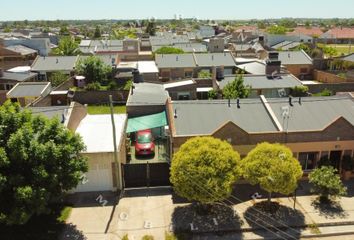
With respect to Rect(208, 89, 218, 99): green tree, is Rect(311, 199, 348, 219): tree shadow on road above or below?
below

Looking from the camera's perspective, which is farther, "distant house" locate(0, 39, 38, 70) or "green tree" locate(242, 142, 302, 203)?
"distant house" locate(0, 39, 38, 70)

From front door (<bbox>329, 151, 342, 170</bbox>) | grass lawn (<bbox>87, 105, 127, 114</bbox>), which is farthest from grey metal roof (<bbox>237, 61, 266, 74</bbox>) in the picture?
front door (<bbox>329, 151, 342, 170</bbox>)

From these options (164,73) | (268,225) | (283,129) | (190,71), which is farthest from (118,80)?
(268,225)

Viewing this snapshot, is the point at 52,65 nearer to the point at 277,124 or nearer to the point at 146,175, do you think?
the point at 146,175

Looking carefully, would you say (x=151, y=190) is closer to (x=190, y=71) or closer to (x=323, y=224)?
(x=323, y=224)

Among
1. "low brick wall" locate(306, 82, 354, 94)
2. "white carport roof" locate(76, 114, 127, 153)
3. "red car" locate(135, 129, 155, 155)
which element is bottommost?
"red car" locate(135, 129, 155, 155)

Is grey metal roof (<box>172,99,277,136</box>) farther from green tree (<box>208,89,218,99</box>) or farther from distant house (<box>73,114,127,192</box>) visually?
green tree (<box>208,89,218,99</box>)
